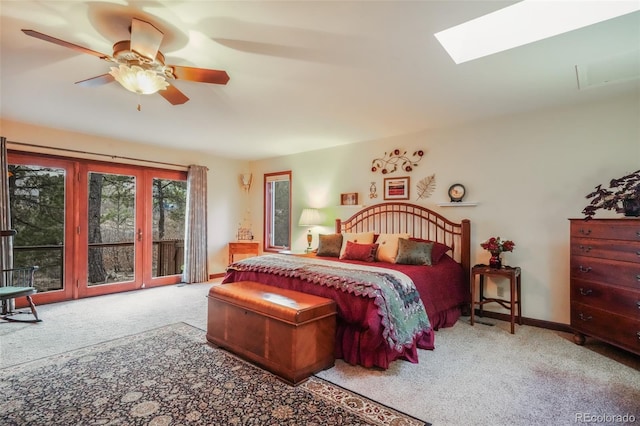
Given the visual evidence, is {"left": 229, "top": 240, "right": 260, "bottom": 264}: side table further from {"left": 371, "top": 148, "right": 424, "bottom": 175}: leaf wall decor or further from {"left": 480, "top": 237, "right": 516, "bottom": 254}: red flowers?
{"left": 480, "top": 237, "right": 516, "bottom": 254}: red flowers

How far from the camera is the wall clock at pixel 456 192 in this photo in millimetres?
4273

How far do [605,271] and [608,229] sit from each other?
0.38m

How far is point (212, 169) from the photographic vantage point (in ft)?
21.6

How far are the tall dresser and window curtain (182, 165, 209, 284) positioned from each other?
5580mm

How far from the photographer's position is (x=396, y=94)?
328 cm

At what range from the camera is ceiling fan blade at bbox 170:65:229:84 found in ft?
7.75

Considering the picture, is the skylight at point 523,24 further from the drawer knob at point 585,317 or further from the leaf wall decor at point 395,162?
the drawer knob at point 585,317

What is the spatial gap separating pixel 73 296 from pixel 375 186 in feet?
15.9

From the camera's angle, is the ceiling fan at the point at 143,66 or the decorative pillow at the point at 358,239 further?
the decorative pillow at the point at 358,239

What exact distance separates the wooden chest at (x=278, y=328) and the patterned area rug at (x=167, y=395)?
11 cm

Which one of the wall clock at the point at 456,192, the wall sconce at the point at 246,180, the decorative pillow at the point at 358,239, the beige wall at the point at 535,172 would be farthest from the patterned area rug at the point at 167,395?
the wall sconce at the point at 246,180

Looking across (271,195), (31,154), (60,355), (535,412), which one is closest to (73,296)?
(31,154)

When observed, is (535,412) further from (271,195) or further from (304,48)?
(271,195)

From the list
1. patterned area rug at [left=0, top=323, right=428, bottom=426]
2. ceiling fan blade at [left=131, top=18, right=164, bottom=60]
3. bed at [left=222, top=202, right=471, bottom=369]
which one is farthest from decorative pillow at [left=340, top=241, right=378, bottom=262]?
ceiling fan blade at [left=131, top=18, right=164, bottom=60]
